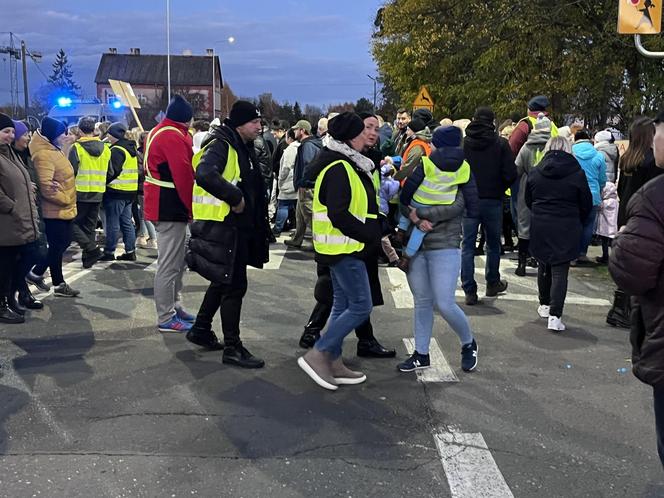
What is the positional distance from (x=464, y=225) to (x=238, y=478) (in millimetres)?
4527

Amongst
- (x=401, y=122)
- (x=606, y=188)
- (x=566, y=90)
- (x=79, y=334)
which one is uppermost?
(x=566, y=90)

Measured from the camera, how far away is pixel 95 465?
3535 mm

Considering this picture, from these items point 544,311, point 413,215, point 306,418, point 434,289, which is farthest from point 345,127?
point 544,311

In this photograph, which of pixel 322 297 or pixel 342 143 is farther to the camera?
pixel 322 297

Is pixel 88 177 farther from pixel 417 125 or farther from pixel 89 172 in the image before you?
pixel 417 125

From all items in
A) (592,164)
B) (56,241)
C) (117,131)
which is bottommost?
(56,241)

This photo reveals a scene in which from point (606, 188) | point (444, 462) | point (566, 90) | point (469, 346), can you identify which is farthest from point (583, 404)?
point (566, 90)

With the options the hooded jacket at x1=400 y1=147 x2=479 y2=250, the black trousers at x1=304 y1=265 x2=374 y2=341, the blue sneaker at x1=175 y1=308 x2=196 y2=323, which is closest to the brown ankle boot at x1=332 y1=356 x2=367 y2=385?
the black trousers at x1=304 y1=265 x2=374 y2=341

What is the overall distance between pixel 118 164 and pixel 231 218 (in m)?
4.53

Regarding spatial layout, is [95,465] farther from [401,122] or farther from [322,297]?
[401,122]

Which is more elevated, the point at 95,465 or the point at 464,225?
the point at 464,225

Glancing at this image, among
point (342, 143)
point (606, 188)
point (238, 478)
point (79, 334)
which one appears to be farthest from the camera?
point (606, 188)

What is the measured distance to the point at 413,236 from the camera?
16.3 feet

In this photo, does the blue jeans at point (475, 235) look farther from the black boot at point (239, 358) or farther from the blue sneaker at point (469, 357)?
the black boot at point (239, 358)
